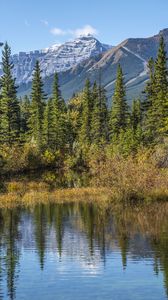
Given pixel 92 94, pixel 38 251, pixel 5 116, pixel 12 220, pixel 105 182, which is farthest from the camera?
pixel 92 94

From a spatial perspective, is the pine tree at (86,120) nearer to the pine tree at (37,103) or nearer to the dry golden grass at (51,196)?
the pine tree at (37,103)

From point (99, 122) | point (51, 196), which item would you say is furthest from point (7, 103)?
point (51, 196)

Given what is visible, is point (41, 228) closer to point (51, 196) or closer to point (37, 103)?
point (51, 196)

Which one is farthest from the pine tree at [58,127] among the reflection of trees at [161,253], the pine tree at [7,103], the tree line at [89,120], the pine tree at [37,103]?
the reflection of trees at [161,253]

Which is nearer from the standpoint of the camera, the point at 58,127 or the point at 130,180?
the point at 130,180

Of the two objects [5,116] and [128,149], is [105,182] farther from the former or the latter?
[5,116]

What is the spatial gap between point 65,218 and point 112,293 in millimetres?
16982

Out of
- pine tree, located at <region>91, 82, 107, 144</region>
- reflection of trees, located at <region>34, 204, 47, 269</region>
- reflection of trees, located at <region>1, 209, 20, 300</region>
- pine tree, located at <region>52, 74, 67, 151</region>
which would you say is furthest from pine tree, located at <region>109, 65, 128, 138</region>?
reflection of trees, located at <region>1, 209, 20, 300</region>

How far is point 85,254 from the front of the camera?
74.1ft

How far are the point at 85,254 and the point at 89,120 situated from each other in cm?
7909

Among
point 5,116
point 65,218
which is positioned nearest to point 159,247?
point 65,218

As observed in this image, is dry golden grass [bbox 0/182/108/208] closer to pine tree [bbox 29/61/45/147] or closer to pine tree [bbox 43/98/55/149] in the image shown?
pine tree [bbox 43/98/55/149]

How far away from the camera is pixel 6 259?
21.8 meters

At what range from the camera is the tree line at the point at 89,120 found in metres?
74.2
